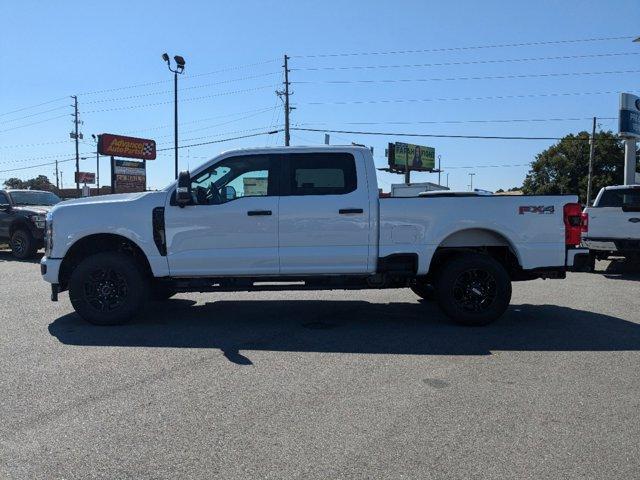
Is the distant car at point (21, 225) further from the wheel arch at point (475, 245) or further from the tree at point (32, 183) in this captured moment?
the tree at point (32, 183)

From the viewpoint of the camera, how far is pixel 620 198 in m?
12.2

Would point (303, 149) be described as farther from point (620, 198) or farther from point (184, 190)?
point (620, 198)

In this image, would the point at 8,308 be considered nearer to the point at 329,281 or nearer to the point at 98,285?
the point at 98,285

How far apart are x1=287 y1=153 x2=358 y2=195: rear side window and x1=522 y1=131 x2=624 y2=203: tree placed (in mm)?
55503

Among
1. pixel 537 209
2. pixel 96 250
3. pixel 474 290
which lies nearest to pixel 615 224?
pixel 537 209

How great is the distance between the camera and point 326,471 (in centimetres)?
327

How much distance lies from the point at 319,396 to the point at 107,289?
3701 mm

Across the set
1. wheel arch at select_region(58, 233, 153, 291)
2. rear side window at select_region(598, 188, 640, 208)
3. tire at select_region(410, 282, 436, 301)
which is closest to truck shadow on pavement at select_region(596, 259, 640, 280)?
rear side window at select_region(598, 188, 640, 208)

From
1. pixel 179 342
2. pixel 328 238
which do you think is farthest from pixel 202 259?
pixel 328 238

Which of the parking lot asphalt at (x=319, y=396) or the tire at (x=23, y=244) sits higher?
the tire at (x=23, y=244)

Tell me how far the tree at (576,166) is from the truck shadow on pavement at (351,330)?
2147 inches

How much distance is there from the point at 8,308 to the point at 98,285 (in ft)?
7.10

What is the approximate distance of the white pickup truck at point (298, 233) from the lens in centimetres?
681

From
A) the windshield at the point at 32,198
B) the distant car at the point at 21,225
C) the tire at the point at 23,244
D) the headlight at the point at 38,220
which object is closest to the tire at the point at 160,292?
the headlight at the point at 38,220
